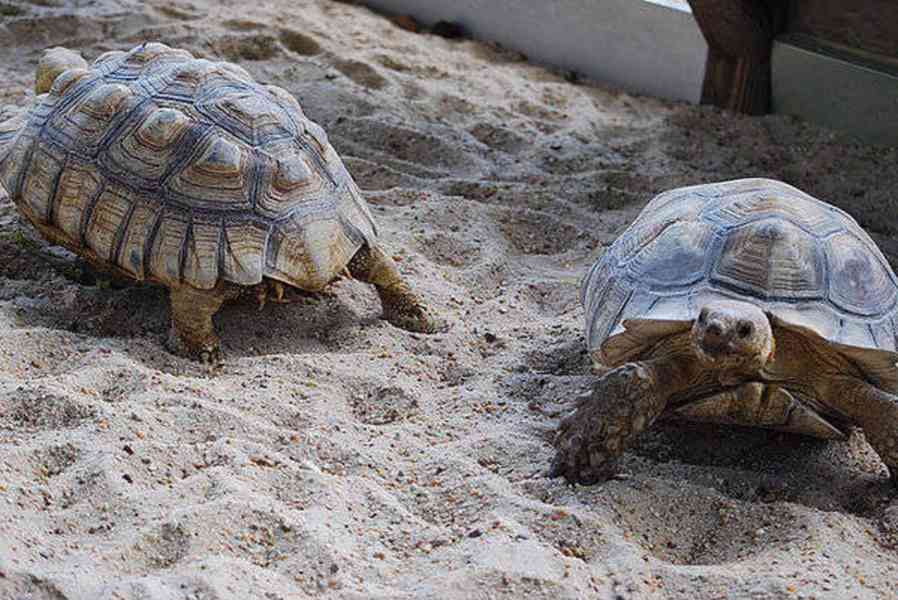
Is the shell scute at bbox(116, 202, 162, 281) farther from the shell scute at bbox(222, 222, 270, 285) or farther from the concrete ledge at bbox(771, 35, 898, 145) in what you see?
the concrete ledge at bbox(771, 35, 898, 145)

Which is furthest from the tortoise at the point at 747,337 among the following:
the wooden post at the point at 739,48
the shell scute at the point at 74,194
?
the wooden post at the point at 739,48

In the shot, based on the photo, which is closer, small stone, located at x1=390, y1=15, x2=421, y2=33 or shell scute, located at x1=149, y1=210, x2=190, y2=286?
shell scute, located at x1=149, y1=210, x2=190, y2=286

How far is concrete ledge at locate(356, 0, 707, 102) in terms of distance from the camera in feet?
18.4

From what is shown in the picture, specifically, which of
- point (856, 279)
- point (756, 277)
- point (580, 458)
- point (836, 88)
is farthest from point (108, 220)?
point (836, 88)

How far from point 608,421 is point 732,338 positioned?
1.11 ft

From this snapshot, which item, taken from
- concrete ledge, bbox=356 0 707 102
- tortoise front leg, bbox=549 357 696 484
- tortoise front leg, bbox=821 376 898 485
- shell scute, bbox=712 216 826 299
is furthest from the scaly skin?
concrete ledge, bbox=356 0 707 102

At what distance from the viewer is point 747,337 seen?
7.90ft

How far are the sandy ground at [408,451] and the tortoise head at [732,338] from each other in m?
0.32

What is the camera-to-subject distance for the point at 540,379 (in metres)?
3.14

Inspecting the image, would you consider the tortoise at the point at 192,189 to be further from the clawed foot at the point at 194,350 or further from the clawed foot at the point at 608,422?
the clawed foot at the point at 608,422

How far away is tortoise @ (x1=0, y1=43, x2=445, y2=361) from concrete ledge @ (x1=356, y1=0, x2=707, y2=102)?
108 inches

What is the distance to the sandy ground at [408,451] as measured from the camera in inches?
86.3

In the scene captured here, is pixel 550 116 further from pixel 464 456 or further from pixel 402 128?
pixel 464 456

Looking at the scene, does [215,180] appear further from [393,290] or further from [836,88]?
[836,88]
